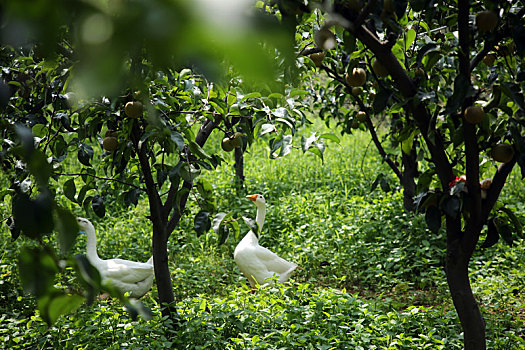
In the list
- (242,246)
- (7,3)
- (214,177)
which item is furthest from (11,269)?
(7,3)

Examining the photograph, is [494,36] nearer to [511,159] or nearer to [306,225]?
[511,159]

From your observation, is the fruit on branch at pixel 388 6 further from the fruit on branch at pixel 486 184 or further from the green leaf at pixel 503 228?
the green leaf at pixel 503 228

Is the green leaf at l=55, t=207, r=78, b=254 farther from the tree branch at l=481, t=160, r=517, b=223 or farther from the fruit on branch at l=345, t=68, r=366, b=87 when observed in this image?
the fruit on branch at l=345, t=68, r=366, b=87

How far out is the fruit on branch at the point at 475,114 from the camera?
5.58 feet

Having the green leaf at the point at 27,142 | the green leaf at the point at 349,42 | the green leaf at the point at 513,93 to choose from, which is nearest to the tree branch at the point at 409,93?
the green leaf at the point at 349,42

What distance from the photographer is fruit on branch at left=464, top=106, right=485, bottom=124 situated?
1701mm

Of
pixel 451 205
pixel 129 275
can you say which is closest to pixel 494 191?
pixel 451 205

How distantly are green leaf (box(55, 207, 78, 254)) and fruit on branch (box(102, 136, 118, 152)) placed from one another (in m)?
1.89

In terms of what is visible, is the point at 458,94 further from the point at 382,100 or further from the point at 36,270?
the point at 36,270

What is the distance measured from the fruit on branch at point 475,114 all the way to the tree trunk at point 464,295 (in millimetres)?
512

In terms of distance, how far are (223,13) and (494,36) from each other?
1.66 metres

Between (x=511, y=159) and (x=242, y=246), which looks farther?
(x=242, y=246)

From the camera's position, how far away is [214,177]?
21.7ft

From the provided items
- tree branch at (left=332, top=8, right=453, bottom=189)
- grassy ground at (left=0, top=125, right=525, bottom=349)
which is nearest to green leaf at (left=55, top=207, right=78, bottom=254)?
grassy ground at (left=0, top=125, right=525, bottom=349)
